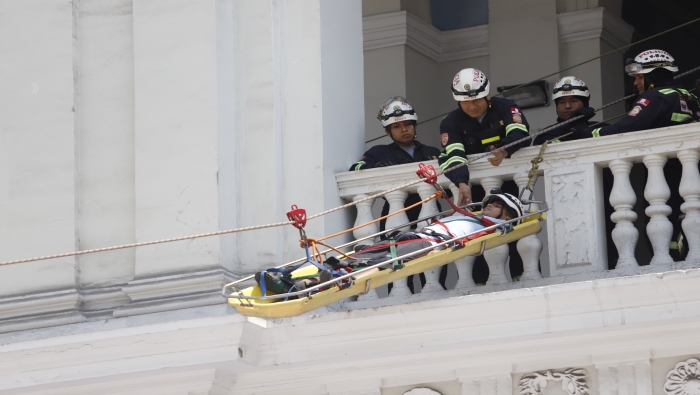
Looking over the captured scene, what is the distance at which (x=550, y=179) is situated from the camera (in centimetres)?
1081

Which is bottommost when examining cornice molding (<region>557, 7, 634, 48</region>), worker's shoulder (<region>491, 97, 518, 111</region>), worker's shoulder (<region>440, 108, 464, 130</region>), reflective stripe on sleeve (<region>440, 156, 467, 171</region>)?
reflective stripe on sleeve (<region>440, 156, 467, 171</region>)

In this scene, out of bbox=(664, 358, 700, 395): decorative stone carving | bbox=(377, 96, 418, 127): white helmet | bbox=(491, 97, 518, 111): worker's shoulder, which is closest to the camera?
bbox=(664, 358, 700, 395): decorative stone carving

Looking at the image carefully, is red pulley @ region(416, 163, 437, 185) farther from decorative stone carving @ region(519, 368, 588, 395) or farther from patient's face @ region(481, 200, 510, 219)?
decorative stone carving @ region(519, 368, 588, 395)

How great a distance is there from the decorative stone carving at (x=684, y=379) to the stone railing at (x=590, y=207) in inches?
27.0

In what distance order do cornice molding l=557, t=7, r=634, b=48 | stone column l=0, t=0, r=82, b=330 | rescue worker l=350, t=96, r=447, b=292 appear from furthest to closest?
cornice molding l=557, t=7, r=634, b=48 → rescue worker l=350, t=96, r=447, b=292 → stone column l=0, t=0, r=82, b=330

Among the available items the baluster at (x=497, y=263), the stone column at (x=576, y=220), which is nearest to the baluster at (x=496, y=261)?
the baluster at (x=497, y=263)

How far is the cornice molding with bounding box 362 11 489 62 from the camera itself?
1595cm

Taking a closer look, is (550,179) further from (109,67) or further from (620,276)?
(109,67)

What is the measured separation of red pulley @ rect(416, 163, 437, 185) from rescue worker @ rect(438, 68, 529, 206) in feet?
0.82

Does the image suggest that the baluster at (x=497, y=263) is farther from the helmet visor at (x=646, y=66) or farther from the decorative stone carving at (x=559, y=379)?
the helmet visor at (x=646, y=66)

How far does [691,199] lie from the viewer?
34.0ft

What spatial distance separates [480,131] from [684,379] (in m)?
2.32

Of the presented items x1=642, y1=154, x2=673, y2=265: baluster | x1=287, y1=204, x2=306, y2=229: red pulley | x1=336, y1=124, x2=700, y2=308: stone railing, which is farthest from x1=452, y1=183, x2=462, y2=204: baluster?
x1=287, y1=204, x2=306, y2=229: red pulley

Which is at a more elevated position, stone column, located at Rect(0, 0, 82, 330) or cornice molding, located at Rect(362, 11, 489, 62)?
cornice molding, located at Rect(362, 11, 489, 62)
